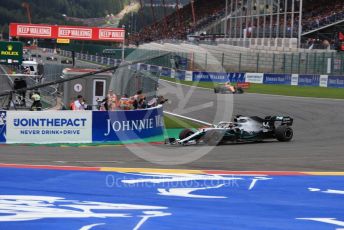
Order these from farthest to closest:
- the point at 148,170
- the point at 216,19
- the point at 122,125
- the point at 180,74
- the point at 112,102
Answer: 1. the point at 216,19
2. the point at 180,74
3. the point at 112,102
4. the point at 122,125
5. the point at 148,170

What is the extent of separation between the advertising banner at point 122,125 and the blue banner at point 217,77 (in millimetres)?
31853

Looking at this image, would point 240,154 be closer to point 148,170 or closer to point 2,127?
point 148,170

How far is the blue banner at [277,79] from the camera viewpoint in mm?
53319

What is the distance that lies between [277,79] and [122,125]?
114 ft

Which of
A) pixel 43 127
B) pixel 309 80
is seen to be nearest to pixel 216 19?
pixel 309 80

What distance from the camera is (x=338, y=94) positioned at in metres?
42.2

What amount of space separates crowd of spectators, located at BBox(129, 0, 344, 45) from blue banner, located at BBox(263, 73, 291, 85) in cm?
652

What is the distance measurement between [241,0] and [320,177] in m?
61.6

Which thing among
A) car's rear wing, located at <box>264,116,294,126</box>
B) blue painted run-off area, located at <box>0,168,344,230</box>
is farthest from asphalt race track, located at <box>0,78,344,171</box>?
blue painted run-off area, located at <box>0,168,344,230</box>

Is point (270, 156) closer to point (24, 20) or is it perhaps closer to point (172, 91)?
point (172, 91)

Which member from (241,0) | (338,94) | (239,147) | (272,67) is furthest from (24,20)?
(239,147)

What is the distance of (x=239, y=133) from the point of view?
66.7 feet

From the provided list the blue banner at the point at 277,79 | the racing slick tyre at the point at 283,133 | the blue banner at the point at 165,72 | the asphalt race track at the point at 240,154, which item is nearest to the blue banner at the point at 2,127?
the asphalt race track at the point at 240,154

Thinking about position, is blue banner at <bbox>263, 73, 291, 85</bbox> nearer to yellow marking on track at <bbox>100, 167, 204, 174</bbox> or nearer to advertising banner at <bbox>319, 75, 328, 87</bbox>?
advertising banner at <bbox>319, 75, 328, 87</bbox>
